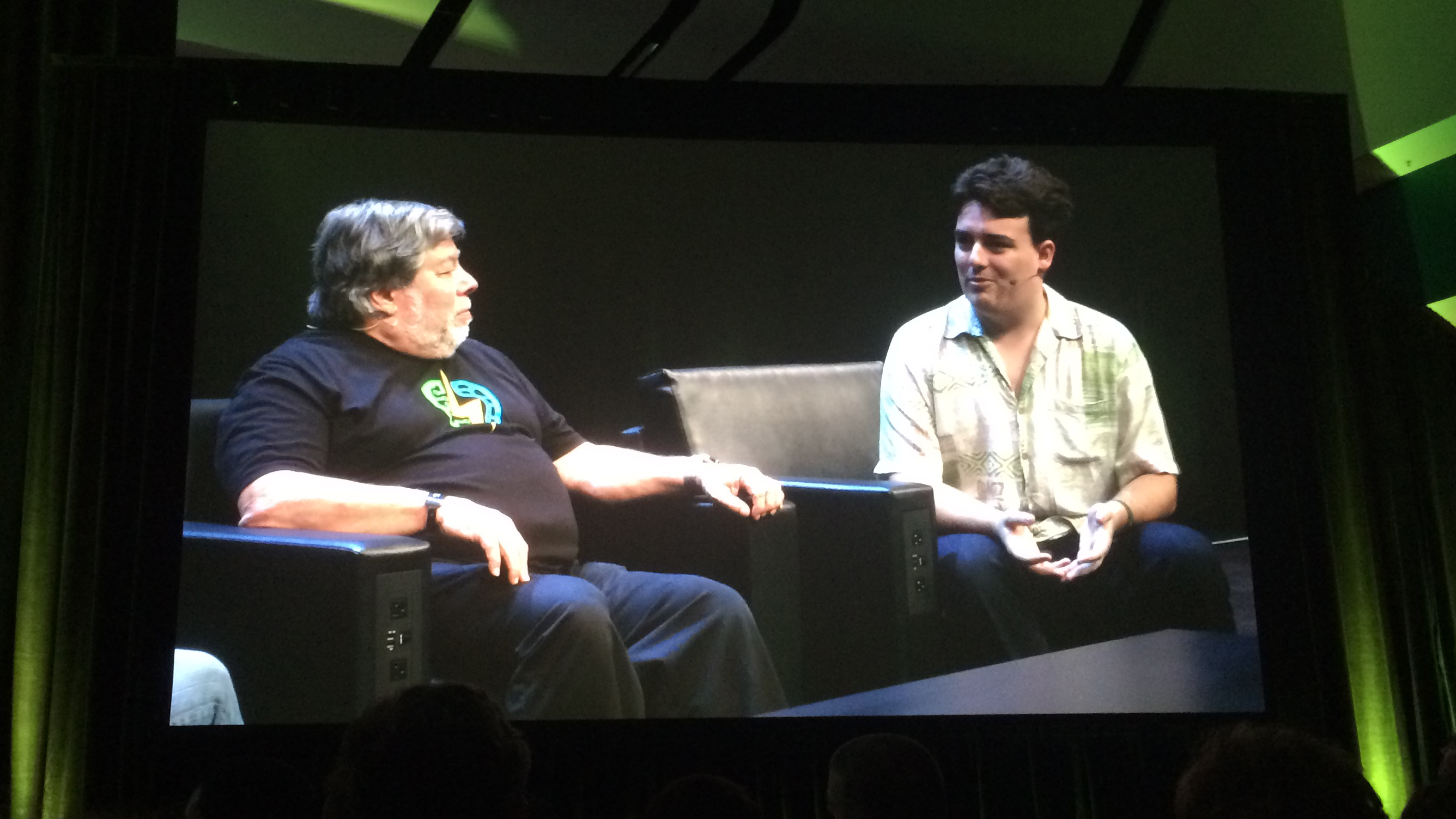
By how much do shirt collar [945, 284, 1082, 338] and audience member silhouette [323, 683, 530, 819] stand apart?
6.61 ft

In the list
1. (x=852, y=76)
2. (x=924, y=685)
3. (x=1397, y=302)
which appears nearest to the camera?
(x=924, y=685)

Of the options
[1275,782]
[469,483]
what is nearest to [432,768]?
[1275,782]

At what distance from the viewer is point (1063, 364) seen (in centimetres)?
306

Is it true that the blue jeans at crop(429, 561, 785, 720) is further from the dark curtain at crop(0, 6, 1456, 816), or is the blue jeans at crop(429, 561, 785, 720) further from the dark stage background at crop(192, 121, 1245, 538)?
the dark stage background at crop(192, 121, 1245, 538)

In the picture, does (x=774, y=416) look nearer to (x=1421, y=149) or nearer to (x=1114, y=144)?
(x=1114, y=144)

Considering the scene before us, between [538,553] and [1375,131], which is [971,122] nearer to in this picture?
[1375,131]

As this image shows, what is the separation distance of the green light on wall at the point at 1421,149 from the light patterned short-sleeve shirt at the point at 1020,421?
1.03m

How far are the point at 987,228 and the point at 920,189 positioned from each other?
0.20 meters

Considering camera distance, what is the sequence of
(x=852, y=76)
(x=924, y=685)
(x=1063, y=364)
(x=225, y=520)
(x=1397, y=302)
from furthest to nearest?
(x=852, y=76)
(x=1397, y=302)
(x=1063, y=364)
(x=924, y=685)
(x=225, y=520)

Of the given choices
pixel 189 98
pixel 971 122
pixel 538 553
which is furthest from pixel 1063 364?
pixel 189 98

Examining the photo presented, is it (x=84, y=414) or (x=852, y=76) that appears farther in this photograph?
(x=852, y=76)

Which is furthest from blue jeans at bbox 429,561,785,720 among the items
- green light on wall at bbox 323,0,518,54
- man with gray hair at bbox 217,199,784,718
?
green light on wall at bbox 323,0,518,54

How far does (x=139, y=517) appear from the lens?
9.03 feet

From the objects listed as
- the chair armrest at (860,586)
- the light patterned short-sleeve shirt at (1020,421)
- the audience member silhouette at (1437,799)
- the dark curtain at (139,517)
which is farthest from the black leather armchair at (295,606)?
the audience member silhouette at (1437,799)
